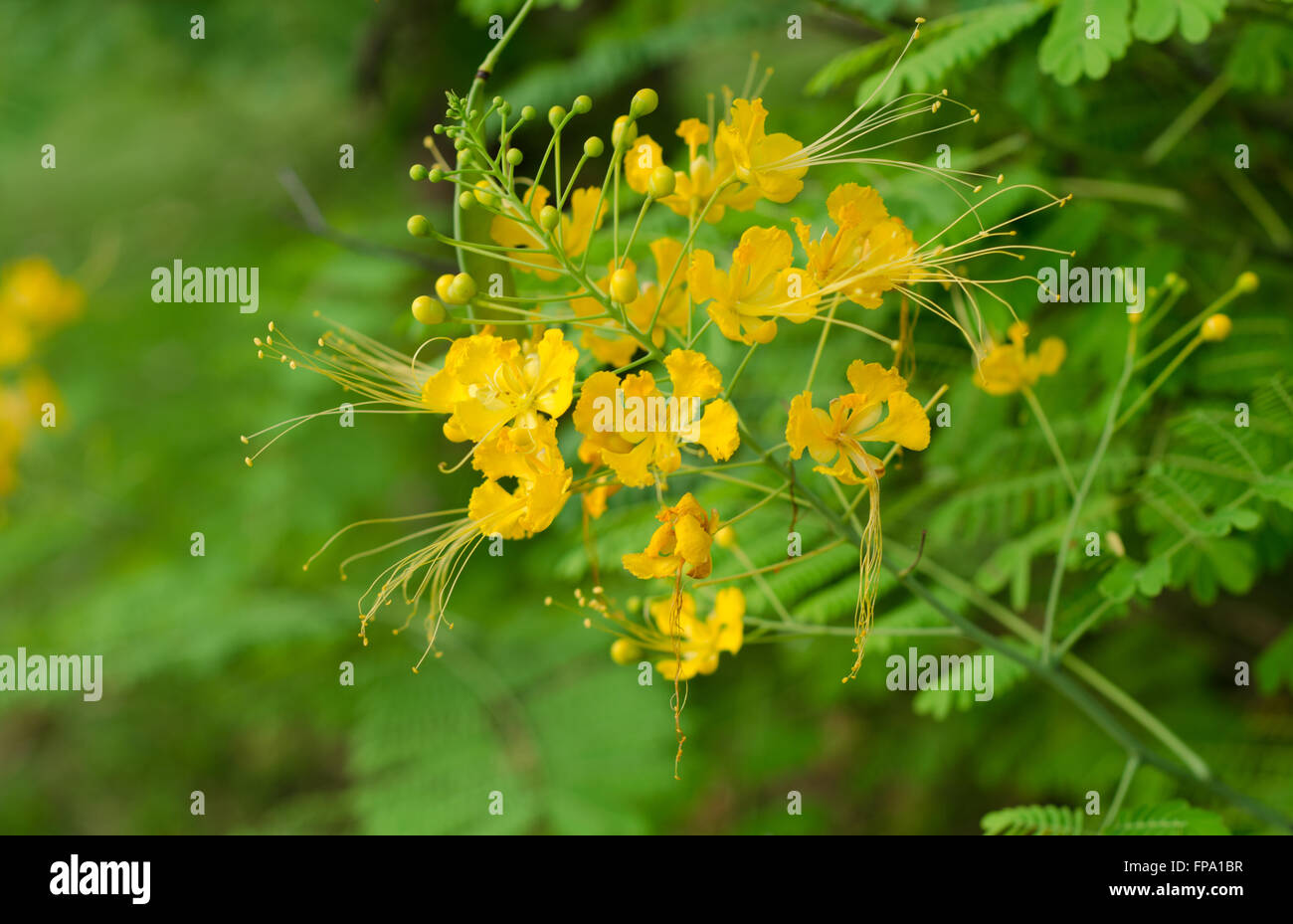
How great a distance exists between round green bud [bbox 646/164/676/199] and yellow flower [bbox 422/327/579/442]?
22cm

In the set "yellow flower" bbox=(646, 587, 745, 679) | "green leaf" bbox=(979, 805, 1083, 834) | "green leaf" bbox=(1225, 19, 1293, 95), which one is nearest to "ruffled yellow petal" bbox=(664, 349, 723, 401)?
"yellow flower" bbox=(646, 587, 745, 679)

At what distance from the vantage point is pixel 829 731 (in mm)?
4281

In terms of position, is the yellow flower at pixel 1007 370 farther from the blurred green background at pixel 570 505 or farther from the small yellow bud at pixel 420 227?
the small yellow bud at pixel 420 227

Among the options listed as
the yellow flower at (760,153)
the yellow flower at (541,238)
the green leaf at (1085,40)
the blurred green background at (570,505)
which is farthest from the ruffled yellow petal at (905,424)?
the green leaf at (1085,40)

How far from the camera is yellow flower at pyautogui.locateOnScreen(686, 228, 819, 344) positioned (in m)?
1.20

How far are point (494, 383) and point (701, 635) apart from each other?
0.58 m

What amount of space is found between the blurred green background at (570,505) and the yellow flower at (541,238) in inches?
18.3

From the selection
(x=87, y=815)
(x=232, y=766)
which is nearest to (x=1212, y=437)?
(x=232, y=766)

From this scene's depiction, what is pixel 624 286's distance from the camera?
1.17 meters

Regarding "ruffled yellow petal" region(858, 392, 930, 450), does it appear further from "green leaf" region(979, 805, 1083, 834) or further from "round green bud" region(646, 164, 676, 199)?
"green leaf" region(979, 805, 1083, 834)

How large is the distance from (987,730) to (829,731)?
3.20ft

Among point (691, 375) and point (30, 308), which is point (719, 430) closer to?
point (691, 375)

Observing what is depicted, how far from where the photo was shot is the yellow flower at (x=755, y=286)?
1.20 m
